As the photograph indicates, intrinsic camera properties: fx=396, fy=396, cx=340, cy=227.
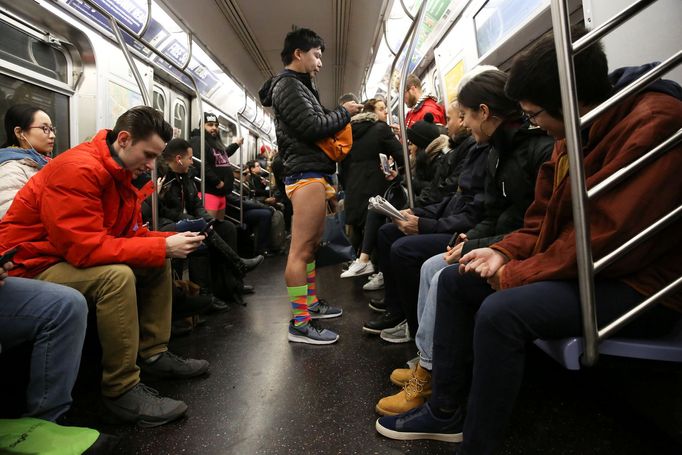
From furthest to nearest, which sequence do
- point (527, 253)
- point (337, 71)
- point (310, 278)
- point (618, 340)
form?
point (337, 71)
point (310, 278)
point (527, 253)
point (618, 340)

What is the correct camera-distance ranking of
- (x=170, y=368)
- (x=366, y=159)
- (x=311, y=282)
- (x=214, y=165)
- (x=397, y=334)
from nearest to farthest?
(x=170, y=368), (x=397, y=334), (x=311, y=282), (x=366, y=159), (x=214, y=165)

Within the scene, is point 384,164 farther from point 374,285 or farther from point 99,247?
point 99,247

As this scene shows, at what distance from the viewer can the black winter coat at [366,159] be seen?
3135mm

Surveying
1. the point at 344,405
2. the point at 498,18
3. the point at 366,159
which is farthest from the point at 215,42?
the point at 344,405

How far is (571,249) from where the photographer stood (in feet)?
3.25

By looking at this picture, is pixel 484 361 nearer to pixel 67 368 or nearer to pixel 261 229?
pixel 67 368

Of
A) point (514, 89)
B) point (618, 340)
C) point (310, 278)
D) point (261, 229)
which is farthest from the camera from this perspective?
point (261, 229)

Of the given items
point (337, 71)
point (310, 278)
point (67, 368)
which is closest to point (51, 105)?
point (310, 278)

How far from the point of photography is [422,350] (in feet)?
5.14

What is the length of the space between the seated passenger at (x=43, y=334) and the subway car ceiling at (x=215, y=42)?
1.42 meters

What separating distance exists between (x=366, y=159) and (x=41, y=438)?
2.60m

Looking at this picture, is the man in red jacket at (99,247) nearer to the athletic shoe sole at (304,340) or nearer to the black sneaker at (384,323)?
the athletic shoe sole at (304,340)

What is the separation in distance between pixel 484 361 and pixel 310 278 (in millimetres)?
1786

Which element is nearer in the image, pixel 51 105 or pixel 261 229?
pixel 51 105
